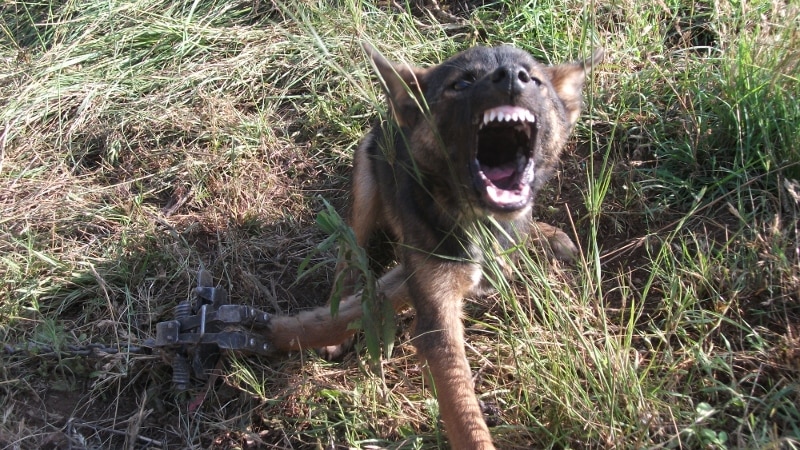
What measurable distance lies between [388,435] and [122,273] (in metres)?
1.87

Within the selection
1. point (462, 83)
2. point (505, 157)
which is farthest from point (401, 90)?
point (505, 157)

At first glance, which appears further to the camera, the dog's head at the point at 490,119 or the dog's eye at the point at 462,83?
the dog's eye at the point at 462,83

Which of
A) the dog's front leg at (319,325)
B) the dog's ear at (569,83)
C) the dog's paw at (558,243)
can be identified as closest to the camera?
the dog's front leg at (319,325)

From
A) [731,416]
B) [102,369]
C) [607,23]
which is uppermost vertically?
[607,23]

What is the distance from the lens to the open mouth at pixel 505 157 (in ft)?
10.1

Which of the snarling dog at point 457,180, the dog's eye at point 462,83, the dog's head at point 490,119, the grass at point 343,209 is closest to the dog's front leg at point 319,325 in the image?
the snarling dog at point 457,180

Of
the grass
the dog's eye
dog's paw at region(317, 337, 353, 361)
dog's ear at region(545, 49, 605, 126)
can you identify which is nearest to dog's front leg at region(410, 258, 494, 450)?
the grass

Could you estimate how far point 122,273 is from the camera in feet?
13.7

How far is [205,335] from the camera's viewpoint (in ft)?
11.5

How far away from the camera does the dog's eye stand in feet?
11.0

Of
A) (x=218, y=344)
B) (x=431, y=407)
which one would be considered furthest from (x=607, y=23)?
(x=218, y=344)

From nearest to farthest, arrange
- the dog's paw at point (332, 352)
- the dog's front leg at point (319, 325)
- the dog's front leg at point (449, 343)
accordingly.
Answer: the dog's front leg at point (449, 343)
the dog's front leg at point (319, 325)
the dog's paw at point (332, 352)

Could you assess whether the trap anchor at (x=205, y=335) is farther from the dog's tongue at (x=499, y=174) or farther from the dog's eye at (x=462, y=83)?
the dog's eye at (x=462, y=83)

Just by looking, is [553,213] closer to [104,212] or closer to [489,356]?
[489,356]
